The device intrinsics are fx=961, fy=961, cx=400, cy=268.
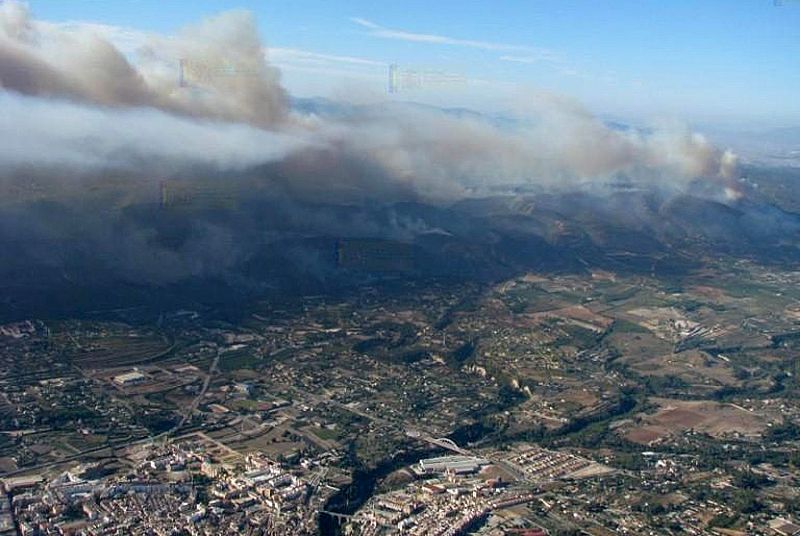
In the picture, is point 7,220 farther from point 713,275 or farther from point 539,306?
point 713,275

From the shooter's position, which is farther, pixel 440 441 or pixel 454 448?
pixel 440 441

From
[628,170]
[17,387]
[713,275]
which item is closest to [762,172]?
[628,170]

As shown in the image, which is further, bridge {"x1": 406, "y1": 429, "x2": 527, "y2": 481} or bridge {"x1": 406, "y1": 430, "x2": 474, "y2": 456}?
bridge {"x1": 406, "y1": 430, "x2": 474, "y2": 456}

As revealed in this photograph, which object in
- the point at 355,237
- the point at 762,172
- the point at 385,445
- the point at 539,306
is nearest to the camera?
the point at 385,445

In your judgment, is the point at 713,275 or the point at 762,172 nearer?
the point at 713,275

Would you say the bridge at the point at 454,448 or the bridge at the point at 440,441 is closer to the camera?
the bridge at the point at 454,448

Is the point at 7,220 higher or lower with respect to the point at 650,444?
higher

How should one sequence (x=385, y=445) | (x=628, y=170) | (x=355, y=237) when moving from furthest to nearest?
(x=628, y=170), (x=355, y=237), (x=385, y=445)

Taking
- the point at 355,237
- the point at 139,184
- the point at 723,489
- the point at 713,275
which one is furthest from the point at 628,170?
the point at 723,489

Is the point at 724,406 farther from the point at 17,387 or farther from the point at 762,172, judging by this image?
the point at 762,172
